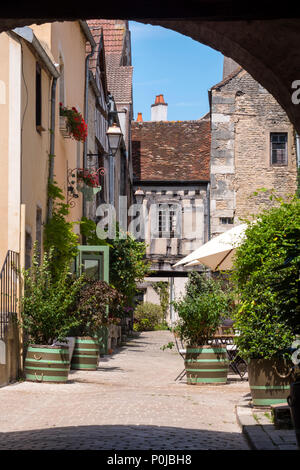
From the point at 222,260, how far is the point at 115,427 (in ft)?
21.0

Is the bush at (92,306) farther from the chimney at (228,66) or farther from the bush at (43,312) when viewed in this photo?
the chimney at (228,66)

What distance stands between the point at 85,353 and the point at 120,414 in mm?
5213

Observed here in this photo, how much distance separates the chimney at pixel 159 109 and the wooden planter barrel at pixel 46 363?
28.4m

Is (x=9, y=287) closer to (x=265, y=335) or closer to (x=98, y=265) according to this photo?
(x=265, y=335)

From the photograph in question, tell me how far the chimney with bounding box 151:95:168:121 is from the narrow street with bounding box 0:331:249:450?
1049 inches

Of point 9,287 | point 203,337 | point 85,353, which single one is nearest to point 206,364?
point 203,337

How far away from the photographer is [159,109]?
38562mm

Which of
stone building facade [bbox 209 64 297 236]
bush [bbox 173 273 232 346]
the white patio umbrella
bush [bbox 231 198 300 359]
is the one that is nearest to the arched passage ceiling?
bush [bbox 231 198 300 359]

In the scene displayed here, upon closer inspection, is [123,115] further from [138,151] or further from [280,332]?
[280,332]

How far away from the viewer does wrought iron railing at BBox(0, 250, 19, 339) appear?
10781mm

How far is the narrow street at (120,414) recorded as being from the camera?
20.6ft

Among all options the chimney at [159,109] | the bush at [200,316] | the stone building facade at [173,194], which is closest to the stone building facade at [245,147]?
the stone building facade at [173,194]

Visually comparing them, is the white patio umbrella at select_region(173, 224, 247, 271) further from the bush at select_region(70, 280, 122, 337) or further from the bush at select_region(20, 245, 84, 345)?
the bush at select_region(20, 245, 84, 345)
